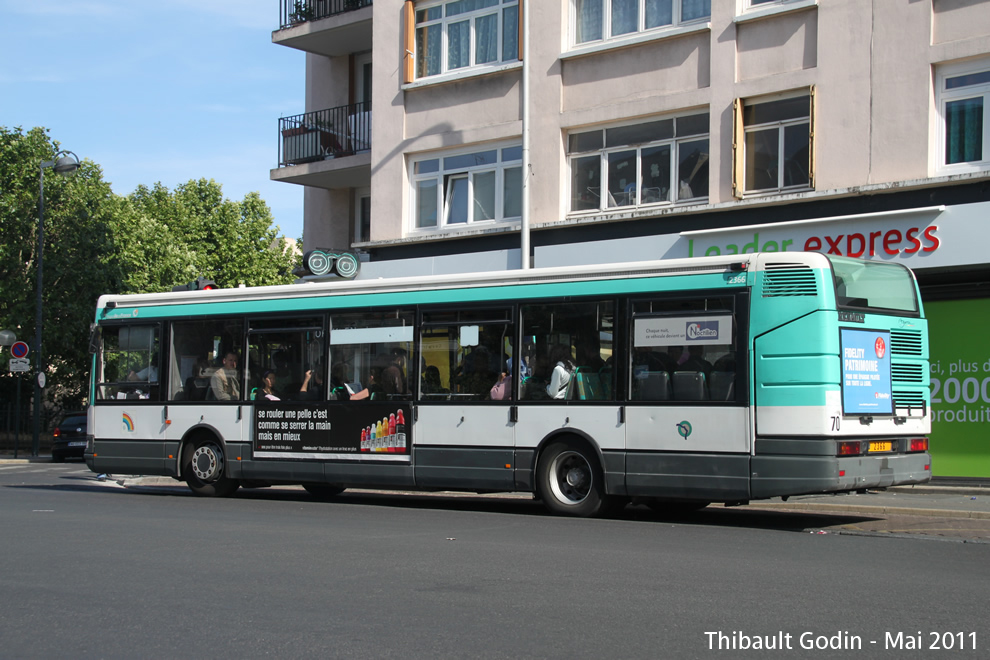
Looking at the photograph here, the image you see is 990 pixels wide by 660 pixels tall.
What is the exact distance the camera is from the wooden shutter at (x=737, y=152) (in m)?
18.5

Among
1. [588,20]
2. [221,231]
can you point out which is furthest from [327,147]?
[221,231]

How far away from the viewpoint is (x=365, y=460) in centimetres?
1449

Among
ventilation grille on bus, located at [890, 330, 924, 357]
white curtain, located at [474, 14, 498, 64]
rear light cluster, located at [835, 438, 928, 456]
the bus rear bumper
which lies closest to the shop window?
ventilation grille on bus, located at [890, 330, 924, 357]

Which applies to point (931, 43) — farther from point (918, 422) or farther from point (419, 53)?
point (419, 53)

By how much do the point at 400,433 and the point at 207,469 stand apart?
3.46 metres

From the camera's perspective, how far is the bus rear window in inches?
455

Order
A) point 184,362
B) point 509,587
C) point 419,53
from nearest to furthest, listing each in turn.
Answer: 1. point 509,587
2. point 184,362
3. point 419,53

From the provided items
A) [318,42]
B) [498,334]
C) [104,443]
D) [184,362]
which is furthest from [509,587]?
[318,42]

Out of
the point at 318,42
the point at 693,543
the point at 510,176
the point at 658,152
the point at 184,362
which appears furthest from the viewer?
the point at 318,42

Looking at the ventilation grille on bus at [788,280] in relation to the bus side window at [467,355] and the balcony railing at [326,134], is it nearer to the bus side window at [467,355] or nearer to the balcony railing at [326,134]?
the bus side window at [467,355]

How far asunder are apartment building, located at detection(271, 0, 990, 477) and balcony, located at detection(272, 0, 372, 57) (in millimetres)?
64

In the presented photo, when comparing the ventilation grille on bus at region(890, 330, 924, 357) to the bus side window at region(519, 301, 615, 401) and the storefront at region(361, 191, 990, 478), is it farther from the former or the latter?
A: the storefront at region(361, 191, 990, 478)

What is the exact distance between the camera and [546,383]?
13.1m

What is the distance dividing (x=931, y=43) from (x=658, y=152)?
5027 millimetres
